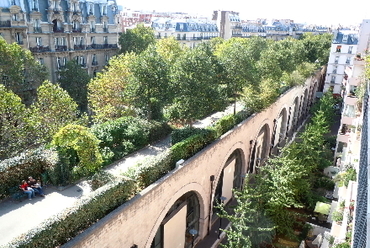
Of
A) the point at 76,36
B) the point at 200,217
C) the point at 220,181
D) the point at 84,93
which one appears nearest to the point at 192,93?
the point at 220,181

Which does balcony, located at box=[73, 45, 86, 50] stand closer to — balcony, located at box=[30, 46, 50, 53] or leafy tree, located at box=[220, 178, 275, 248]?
balcony, located at box=[30, 46, 50, 53]

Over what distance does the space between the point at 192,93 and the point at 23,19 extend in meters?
30.9

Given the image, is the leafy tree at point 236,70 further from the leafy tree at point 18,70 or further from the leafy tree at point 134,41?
the leafy tree at point 134,41

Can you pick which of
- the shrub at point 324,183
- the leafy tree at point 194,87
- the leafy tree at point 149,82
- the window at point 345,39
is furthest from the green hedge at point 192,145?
the window at point 345,39

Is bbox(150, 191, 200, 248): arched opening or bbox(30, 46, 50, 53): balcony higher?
bbox(30, 46, 50, 53): balcony

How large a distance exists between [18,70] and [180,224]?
2637cm

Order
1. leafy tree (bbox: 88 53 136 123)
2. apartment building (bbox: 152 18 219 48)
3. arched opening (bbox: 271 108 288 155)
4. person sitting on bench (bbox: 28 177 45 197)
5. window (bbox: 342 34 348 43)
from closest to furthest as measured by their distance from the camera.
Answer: person sitting on bench (bbox: 28 177 45 197) < leafy tree (bbox: 88 53 136 123) < arched opening (bbox: 271 108 288 155) < window (bbox: 342 34 348 43) < apartment building (bbox: 152 18 219 48)

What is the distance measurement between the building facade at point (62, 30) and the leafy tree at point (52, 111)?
2334 centimetres

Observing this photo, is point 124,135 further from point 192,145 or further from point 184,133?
point 192,145

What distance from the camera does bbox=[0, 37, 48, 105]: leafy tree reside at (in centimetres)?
3406

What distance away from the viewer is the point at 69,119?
924 inches

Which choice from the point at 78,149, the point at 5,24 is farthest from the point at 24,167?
the point at 5,24

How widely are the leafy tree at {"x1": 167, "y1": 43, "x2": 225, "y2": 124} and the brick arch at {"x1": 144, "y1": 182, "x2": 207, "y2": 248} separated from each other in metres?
5.60

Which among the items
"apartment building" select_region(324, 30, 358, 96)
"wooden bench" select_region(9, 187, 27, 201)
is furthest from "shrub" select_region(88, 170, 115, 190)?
"apartment building" select_region(324, 30, 358, 96)
